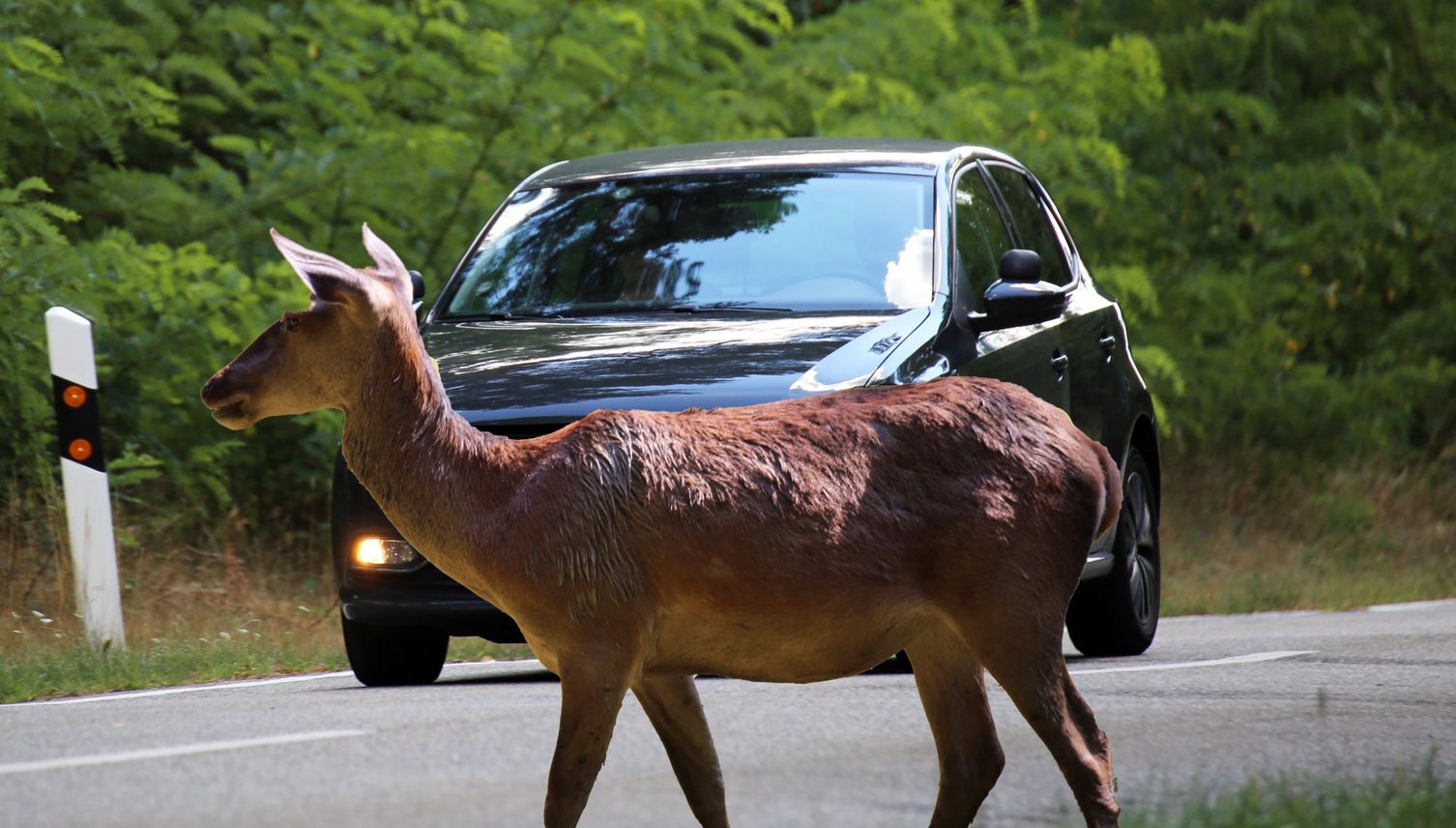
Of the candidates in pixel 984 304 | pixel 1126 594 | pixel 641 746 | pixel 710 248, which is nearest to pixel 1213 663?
pixel 1126 594

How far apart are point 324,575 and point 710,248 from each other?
165 inches

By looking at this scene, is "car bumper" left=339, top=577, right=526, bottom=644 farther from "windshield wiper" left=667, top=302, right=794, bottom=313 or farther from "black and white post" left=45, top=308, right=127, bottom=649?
"black and white post" left=45, top=308, right=127, bottom=649

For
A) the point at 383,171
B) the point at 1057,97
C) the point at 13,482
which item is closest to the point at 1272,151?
the point at 1057,97

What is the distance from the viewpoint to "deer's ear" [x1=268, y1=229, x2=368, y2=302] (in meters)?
Answer: 4.52

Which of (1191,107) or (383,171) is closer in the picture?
(383,171)

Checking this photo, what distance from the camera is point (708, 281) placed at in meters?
8.52


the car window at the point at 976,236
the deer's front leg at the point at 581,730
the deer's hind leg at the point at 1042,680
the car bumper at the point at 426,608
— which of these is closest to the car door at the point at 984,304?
the car window at the point at 976,236

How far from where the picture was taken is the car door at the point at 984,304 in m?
8.20

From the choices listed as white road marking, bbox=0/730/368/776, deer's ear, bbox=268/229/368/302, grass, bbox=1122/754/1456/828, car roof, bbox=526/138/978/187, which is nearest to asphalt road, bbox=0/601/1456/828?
white road marking, bbox=0/730/368/776

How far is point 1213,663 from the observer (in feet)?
29.9

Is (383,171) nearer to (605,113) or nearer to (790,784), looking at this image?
(605,113)

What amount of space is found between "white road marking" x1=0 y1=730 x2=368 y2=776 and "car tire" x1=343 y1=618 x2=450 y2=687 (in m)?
1.26

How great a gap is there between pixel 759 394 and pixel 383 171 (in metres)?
6.45

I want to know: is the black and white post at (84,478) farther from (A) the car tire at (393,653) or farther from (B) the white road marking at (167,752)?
(B) the white road marking at (167,752)
